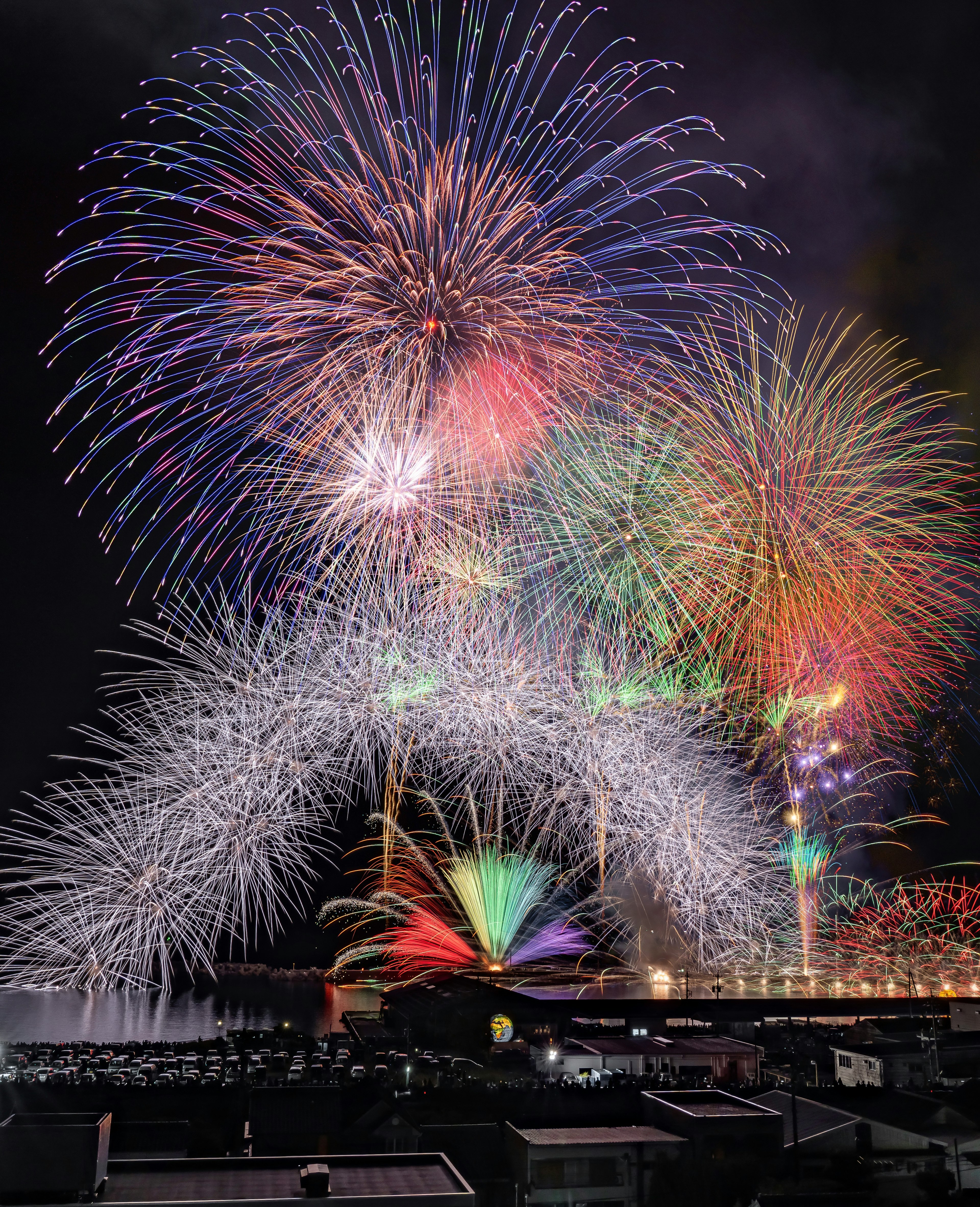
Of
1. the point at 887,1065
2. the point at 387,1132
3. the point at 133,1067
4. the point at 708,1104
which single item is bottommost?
the point at 387,1132

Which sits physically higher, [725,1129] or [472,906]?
[472,906]

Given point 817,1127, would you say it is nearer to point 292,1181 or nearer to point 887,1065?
point 887,1065

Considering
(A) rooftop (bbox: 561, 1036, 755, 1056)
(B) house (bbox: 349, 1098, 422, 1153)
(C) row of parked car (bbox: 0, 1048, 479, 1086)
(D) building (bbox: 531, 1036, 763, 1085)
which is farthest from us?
A: (C) row of parked car (bbox: 0, 1048, 479, 1086)

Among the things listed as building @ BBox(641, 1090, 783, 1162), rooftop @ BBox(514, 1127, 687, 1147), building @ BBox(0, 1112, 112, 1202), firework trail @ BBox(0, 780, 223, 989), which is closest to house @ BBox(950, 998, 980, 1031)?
building @ BBox(641, 1090, 783, 1162)

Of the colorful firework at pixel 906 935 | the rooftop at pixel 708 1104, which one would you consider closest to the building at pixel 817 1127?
the rooftop at pixel 708 1104

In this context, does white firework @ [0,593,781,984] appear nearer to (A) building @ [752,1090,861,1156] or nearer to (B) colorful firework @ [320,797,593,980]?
(B) colorful firework @ [320,797,593,980]

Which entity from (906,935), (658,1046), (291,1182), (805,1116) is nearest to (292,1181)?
(291,1182)

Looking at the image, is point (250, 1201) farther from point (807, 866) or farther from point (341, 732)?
point (807, 866)

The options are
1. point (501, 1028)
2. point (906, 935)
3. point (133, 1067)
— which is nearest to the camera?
point (501, 1028)
